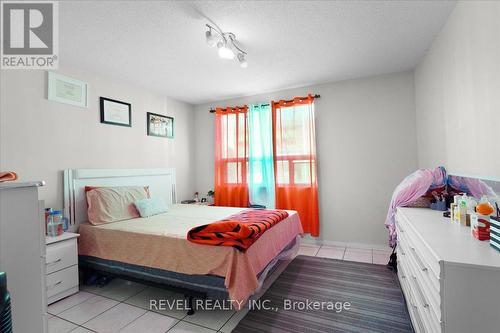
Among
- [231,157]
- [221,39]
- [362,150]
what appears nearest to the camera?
[221,39]

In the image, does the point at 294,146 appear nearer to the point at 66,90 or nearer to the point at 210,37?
the point at 210,37

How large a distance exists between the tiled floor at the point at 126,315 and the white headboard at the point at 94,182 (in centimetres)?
86

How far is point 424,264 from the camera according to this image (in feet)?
4.41

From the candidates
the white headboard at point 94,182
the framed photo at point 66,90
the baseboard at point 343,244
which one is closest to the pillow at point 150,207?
the white headboard at point 94,182

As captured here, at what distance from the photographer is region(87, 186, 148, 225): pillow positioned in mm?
2740

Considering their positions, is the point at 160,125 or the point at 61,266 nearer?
the point at 61,266

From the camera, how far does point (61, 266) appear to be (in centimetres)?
236

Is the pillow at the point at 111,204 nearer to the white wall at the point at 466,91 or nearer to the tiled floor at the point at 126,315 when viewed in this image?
the tiled floor at the point at 126,315

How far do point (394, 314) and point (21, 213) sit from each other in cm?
258

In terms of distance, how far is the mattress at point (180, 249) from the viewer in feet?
6.18

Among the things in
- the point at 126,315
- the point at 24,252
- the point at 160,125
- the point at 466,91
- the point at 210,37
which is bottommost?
the point at 126,315

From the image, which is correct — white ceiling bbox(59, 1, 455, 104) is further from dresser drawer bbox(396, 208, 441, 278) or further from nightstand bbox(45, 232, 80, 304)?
nightstand bbox(45, 232, 80, 304)

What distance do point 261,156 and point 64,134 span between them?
8.95ft

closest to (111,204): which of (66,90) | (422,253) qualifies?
(66,90)
